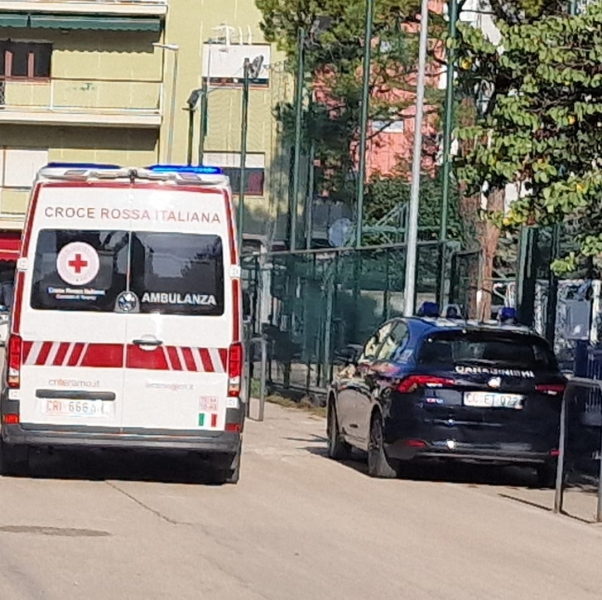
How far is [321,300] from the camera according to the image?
95.0 feet

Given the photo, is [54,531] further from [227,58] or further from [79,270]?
[227,58]

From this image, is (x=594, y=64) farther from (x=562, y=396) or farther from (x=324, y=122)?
(x=324, y=122)

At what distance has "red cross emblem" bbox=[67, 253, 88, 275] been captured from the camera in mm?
14148

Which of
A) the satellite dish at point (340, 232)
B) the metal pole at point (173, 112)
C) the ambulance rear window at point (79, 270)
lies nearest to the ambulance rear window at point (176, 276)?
the ambulance rear window at point (79, 270)

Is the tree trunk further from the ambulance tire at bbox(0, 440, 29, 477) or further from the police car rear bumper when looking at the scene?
the police car rear bumper

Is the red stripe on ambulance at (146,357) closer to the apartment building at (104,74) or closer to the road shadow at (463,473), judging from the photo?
the road shadow at (463,473)

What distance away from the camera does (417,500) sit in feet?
48.0

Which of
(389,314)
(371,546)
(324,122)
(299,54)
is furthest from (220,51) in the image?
(371,546)

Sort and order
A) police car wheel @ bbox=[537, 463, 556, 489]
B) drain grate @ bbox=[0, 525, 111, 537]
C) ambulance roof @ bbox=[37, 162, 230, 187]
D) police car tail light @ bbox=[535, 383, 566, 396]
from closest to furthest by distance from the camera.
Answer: drain grate @ bbox=[0, 525, 111, 537], ambulance roof @ bbox=[37, 162, 230, 187], police car tail light @ bbox=[535, 383, 566, 396], police car wheel @ bbox=[537, 463, 556, 489]

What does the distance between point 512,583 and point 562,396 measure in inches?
227

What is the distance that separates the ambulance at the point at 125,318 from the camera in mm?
14078

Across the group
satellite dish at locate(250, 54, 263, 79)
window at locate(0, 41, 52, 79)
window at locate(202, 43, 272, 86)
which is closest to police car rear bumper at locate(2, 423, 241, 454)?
satellite dish at locate(250, 54, 263, 79)

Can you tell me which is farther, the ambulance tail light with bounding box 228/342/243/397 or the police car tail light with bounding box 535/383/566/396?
the police car tail light with bounding box 535/383/566/396

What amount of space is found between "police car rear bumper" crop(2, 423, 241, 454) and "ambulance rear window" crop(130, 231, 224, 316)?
1.05 metres
